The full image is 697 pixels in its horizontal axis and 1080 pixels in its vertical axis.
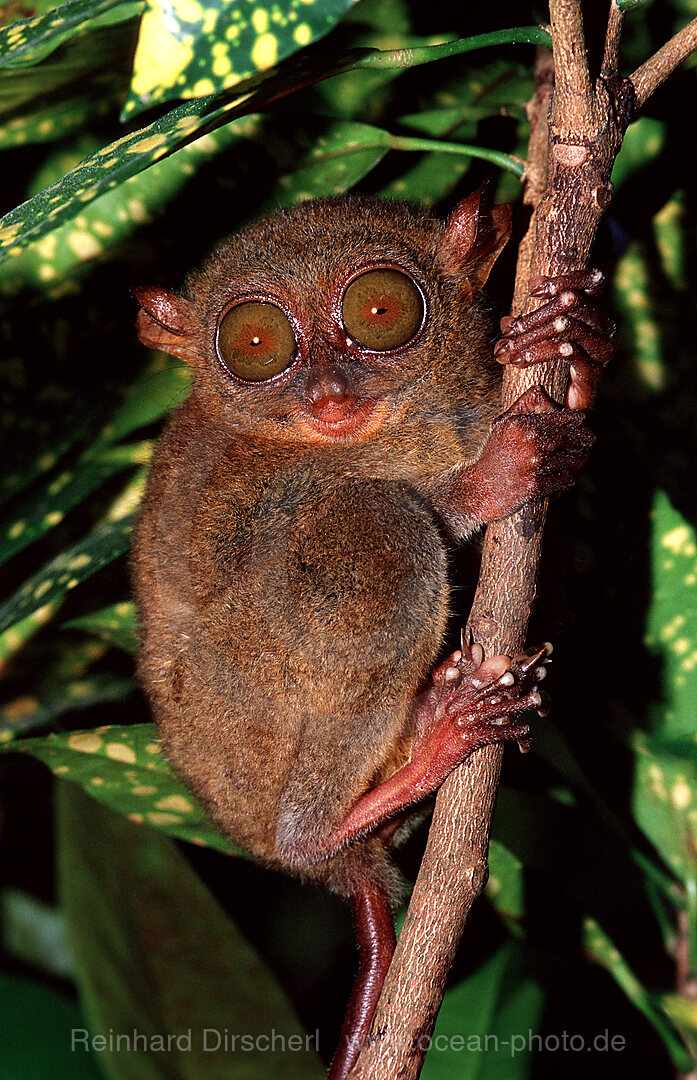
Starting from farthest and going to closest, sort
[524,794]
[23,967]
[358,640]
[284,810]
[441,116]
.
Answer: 1. [23,967]
2. [524,794]
3. [441,116]
4. [284,810]
5. [358,640]

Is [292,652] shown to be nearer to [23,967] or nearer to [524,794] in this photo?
[524,794]

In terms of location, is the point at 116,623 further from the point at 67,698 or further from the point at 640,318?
the point at 640,318

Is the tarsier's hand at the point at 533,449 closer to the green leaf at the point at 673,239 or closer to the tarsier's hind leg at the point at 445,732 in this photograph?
the tarsier's hind leg at the point at 445,732

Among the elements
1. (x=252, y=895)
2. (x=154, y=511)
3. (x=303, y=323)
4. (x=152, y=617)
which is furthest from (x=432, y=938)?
(x=252, y=895)

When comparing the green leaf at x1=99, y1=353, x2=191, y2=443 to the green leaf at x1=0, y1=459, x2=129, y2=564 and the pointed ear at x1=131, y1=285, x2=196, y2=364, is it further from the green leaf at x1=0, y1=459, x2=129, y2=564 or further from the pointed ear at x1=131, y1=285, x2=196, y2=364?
the pointed ear at x1=131, y1=285, x2=196, y2=364

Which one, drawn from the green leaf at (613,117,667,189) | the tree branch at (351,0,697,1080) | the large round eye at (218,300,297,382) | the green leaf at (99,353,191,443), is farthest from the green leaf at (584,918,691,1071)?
the green leaf at (613,117,667,189)
